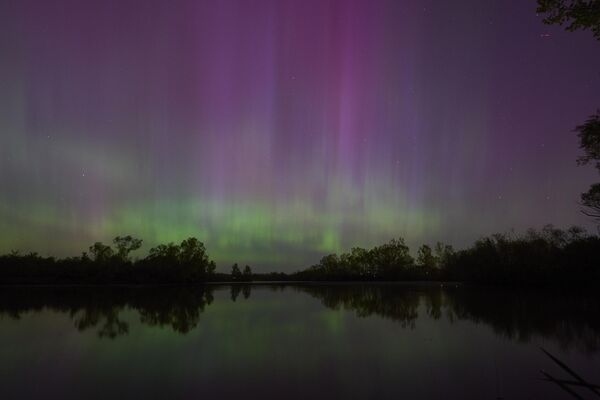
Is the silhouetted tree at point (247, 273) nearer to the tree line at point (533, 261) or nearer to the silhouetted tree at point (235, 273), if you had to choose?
Result: the silhouetted tree at point (235, 273)

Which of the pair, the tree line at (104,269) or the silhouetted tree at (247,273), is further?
the silhouetted tree at (247,273)

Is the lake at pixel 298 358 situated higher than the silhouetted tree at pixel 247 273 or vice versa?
the silhouetted tree at pixel 247 273

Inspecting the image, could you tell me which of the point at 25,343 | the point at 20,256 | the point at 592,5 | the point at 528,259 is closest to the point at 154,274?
the point at 20,256

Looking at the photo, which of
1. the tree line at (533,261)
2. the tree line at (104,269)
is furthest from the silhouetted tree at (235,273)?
the tree line at (533,261)

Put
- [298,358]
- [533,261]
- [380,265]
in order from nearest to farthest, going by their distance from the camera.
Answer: [298,358]
[533,261]
[380,265]

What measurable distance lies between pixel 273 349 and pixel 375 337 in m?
5.00

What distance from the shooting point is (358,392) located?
964 centimetres

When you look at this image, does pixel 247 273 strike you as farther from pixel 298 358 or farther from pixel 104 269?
pixel 298 358

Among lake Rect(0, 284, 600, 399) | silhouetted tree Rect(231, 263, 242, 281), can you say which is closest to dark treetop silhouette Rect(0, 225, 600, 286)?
silhouetted tree Rect(231, 263, 242, 281)

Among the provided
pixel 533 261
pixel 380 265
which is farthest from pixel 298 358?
pixel 380 265

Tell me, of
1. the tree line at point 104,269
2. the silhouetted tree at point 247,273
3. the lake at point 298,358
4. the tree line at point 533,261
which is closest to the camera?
the lake at point 298,358

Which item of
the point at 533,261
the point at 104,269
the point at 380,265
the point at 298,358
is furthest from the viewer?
the point at 380,265

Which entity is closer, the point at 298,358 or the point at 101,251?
the point at 298,358

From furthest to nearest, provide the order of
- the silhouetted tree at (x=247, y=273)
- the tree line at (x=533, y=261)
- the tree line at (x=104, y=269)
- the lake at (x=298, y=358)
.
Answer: the silhouetted tree at (x=247, y=273), the tree line at (x=104, y=269), the tree line at (x=533, y=261), the lake at (x=298, y=358)
